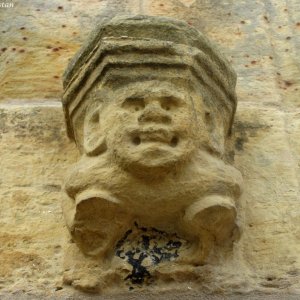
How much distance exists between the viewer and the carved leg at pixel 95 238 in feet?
5.52

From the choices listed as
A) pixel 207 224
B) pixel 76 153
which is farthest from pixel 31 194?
pixel 207 224

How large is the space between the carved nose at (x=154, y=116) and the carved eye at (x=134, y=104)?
0.05m

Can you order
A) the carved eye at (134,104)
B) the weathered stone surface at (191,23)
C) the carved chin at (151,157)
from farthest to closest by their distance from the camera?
the weathered stone surface at (191,23) → the carved eye at (134,104) → the carved chin at (151,157)

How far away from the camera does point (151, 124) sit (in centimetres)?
165

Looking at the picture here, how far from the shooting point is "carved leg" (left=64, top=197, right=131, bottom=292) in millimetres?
1683

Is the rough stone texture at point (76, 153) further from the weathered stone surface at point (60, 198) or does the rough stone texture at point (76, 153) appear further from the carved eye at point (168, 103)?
the carved eye at point (168, 103)

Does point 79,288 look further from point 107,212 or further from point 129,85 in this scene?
point 129,85

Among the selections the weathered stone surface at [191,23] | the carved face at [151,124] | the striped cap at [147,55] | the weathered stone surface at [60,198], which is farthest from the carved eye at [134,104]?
the weathered stone surface at [191,23]

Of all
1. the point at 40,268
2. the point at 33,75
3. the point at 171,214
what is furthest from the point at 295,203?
the point at 33,75

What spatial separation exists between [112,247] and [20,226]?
260 mm

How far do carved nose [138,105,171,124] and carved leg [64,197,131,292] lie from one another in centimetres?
20

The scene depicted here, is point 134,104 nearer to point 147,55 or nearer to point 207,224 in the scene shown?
point 147,55

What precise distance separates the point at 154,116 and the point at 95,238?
1.03 feet

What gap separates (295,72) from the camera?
91.6 inches
